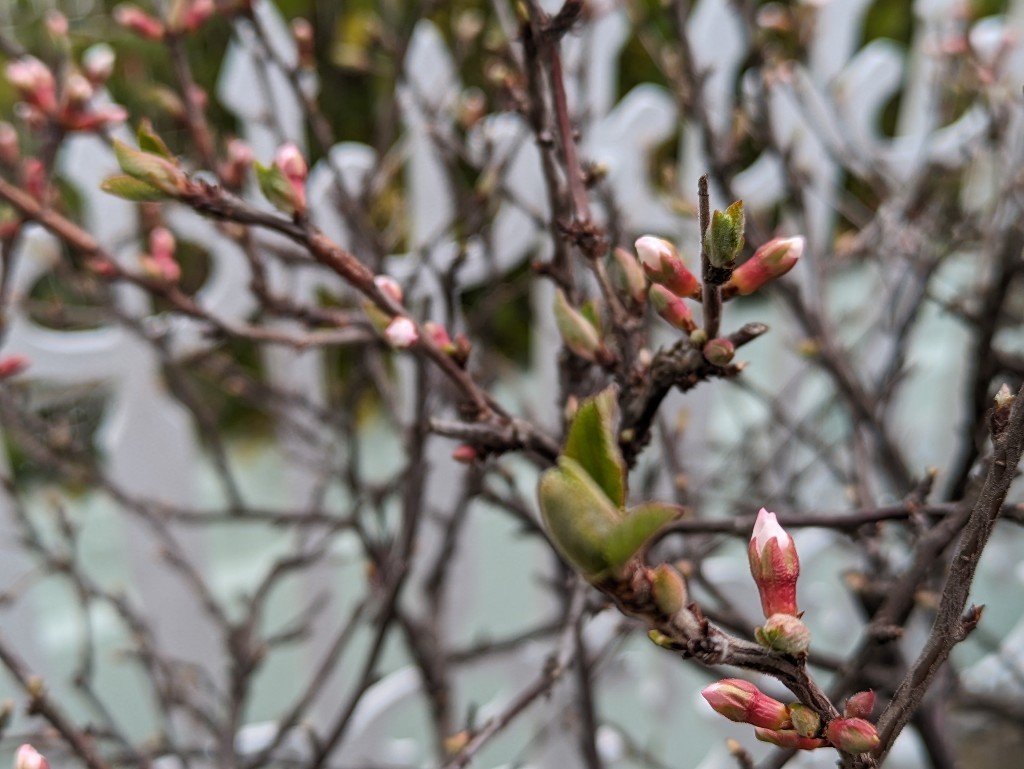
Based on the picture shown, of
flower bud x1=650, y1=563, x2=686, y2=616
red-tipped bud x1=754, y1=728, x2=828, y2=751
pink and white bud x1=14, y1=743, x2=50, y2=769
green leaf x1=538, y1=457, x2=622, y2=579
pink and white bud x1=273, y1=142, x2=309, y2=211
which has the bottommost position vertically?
pink and white bud x1=14, y1=743, x2=50, y2=769

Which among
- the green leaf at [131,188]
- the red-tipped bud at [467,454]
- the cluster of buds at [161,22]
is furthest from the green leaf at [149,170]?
the cluster of buds at [161,22]

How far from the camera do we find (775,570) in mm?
267

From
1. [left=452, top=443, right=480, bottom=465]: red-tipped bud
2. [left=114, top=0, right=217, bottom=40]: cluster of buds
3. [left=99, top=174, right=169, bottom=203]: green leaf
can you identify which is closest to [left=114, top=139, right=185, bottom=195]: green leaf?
[left=99, top=174, right=169, bottom=203]: green leaf

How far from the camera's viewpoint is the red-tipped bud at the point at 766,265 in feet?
1.07

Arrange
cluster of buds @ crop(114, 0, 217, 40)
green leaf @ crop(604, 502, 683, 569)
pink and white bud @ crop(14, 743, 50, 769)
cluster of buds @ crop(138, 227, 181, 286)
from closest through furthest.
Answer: green leaf @ crop(604, 502, 683, 569) < pink and white bud @ crop(14, 743, 50, 769) < cluster of buds @ crop(138, 227, 181, 286) < cluster of buds @ crop(114, 0, 217, 40)

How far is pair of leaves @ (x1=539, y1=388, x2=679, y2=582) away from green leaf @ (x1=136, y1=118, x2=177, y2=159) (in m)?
0.22

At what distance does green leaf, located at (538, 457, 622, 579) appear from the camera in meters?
0.21

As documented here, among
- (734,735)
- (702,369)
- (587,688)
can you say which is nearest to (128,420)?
(587,688)

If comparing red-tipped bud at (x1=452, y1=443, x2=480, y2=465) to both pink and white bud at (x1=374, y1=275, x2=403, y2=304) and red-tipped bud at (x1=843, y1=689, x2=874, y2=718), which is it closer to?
pink and white bud at (x1=374, y1=275, x2=403, y2=304)

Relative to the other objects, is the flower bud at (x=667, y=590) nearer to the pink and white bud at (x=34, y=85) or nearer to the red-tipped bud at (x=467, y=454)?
the red-tipped bud at (x=467, y=454)

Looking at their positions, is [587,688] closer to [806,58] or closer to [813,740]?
[813,740]

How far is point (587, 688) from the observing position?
0.70 meters

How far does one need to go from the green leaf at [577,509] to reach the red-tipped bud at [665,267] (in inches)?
4.9

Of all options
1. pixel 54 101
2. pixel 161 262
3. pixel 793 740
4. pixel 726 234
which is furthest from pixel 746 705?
pixel 54 101
